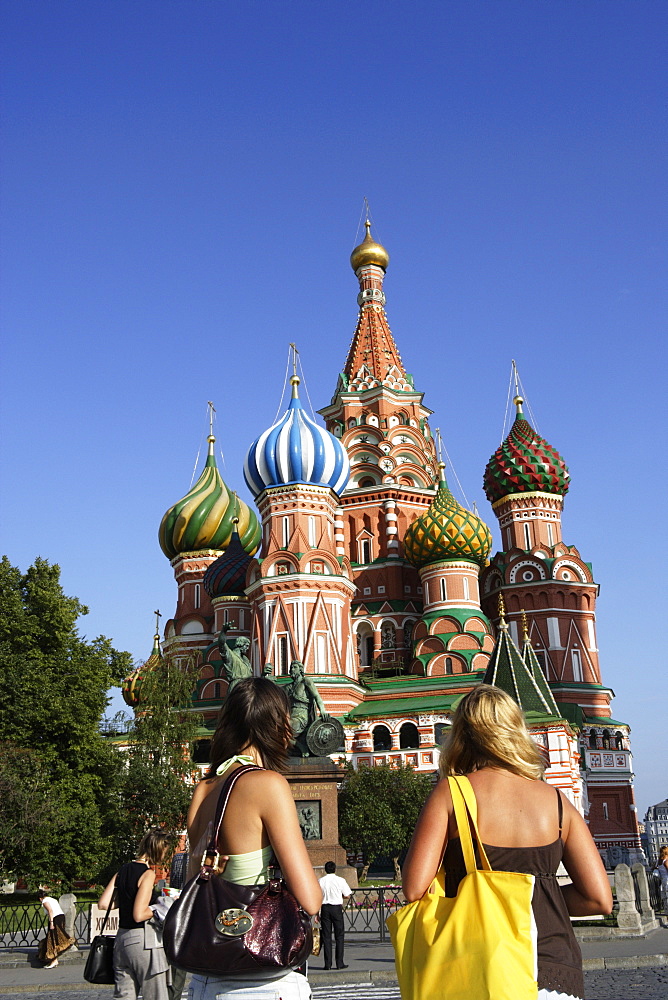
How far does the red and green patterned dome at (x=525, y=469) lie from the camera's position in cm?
4719

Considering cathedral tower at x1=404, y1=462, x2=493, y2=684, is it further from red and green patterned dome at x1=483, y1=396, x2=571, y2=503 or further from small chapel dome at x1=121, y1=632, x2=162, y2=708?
small chapel dome at x1=121, y1=632, x2=162, y2=708

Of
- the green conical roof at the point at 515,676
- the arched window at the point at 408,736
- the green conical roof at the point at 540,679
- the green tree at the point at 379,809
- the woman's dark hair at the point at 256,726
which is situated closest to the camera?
the woman's dark hair at the point at 256,726

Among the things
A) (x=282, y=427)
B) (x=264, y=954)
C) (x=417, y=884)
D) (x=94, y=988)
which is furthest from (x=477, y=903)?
(x=282, y=427)

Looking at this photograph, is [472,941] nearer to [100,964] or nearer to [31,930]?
[100,964]

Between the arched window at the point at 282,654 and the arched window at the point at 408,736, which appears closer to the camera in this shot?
the arched window at the point at 408,736

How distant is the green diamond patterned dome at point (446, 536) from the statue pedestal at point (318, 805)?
72.5 feet

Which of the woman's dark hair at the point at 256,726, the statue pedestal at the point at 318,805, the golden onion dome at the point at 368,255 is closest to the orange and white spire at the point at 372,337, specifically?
the golden onion dome at the point at 368,255

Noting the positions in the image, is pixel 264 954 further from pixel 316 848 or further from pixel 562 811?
pixel 316 848

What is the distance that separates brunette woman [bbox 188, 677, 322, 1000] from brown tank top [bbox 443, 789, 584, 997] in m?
0.47

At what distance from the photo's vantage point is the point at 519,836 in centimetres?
323

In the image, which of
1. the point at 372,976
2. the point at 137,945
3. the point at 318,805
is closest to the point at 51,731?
the point at 318,805

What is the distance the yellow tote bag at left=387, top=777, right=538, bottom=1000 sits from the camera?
2.86m

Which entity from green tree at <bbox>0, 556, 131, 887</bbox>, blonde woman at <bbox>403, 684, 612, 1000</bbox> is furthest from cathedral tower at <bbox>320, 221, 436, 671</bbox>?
blonde woman at <bbox>403, 684, 612, 1000</bbox>

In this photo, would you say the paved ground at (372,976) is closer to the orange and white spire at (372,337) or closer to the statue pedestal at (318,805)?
the statue pedestal at (318,805)
